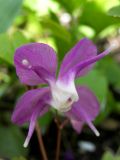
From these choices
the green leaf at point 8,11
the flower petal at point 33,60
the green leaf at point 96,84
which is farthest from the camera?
the green leaf at point 96,84

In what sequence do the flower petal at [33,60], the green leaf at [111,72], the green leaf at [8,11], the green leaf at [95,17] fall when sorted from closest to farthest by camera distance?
1. the flower petal at [33,60]
2. the green leaf at [8,11]
3. the green leaf at [95,17]
4. the green leaf at [111,72]

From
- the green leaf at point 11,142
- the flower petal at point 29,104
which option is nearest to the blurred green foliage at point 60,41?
the green leaf at point 11,142

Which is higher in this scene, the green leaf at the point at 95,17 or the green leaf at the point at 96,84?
the green leaf at the point at 95,17

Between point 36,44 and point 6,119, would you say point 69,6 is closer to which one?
point 6,119

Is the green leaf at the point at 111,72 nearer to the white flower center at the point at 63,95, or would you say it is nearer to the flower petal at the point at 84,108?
the flower petal at the point at 84,108

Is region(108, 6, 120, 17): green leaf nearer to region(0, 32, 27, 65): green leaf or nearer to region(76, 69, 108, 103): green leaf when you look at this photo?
region(0, 32, 27, 65): green leaf

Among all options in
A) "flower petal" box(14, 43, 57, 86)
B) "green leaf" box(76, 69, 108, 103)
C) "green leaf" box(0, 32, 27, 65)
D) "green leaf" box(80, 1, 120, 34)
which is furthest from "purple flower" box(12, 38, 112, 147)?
"green leaf" box(80, 1, 120, 34)
